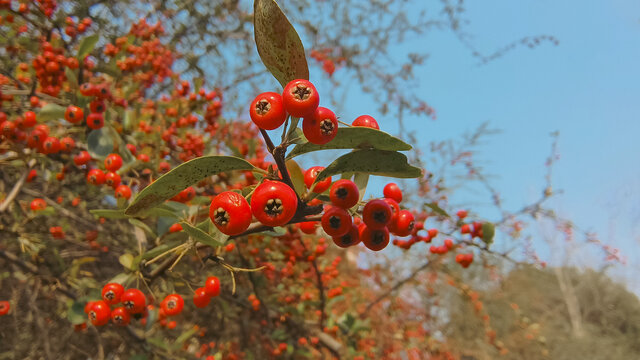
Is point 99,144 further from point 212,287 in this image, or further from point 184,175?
point 184,175

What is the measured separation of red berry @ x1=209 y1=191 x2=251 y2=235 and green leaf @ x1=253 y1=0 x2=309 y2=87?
0.41 metres

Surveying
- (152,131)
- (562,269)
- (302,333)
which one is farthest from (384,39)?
(562,269)

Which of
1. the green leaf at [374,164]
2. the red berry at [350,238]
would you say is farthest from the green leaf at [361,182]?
the green leaf at [374,164]

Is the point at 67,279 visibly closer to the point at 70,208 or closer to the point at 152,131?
the point at 152,131

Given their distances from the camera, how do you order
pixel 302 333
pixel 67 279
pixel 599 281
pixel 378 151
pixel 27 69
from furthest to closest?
pixel 599 281 < pixel 302 333 < pixel 27 69 < pixel 67 279 < pixel 378 151

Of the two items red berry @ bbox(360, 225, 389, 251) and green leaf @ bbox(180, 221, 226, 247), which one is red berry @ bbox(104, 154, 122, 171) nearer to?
green leaf @ bbox(180, 221, 226, 247)

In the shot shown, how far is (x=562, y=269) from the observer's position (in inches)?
787

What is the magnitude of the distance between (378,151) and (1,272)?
5.17 m

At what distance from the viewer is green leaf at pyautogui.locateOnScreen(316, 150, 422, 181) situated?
1.11 metres

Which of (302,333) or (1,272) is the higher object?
(302,333)

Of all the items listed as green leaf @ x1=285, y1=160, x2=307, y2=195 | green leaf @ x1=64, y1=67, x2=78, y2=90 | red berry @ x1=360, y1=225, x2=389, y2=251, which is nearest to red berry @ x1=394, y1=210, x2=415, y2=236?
red berry @ x1=360, y1=225, x2=389, y2=251

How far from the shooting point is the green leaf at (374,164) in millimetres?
1111

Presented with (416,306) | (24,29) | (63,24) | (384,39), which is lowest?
(416,306)

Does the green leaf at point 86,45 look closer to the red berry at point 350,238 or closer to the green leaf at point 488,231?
the red berry at point 350,238
